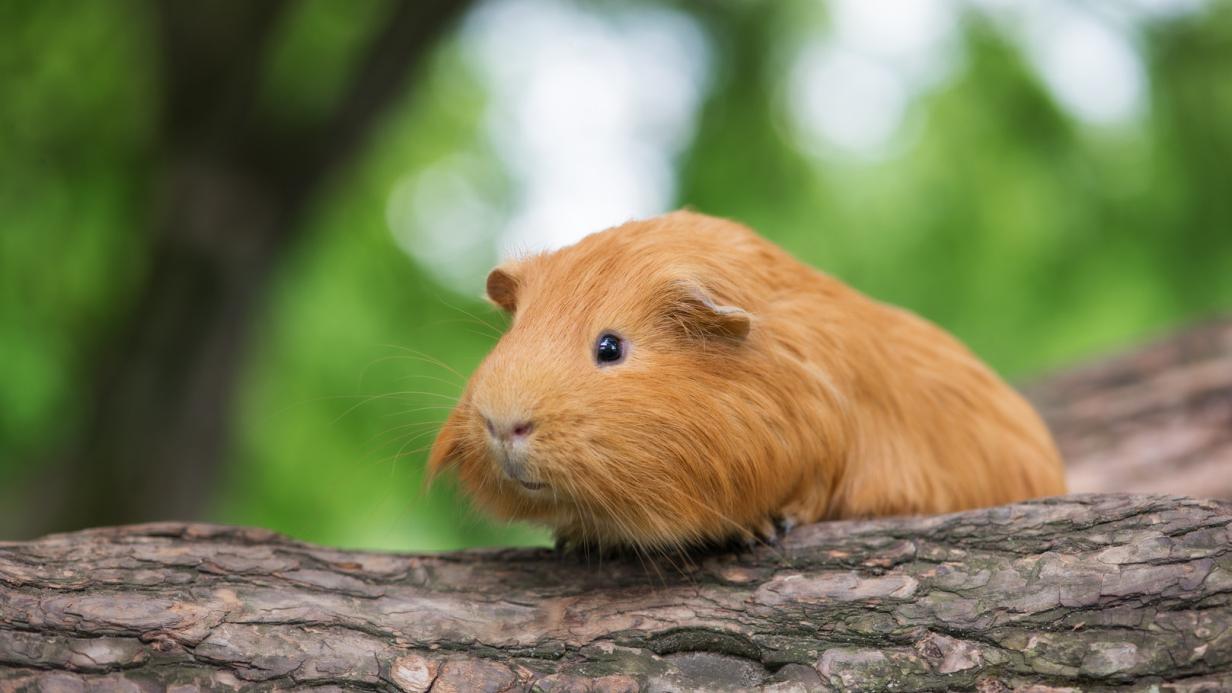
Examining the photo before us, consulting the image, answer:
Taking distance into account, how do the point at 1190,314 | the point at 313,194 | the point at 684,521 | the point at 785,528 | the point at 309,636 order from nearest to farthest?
1. the point at 309,636
2. the point at 684,521
3. the point at 785,528
4. the point at 313,194
5. the point at 1190,314

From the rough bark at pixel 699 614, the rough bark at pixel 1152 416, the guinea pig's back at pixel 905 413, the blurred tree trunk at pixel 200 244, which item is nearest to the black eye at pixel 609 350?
the guinea pig's back at pixel 905 413

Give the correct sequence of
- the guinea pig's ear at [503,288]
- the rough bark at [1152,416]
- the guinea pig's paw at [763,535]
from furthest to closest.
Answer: the rough bark at [1152,416] < the guinea pig's ear at [503,288] < the guinea pig's paw at [763,535]

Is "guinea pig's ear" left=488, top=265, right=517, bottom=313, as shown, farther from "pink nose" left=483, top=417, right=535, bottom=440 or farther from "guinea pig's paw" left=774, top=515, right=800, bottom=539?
"guinea pig's paw" left=774, top=515, right=800, bottom=539

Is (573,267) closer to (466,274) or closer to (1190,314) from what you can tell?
(466,274)

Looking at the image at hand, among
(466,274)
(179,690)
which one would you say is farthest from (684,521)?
(466,274)

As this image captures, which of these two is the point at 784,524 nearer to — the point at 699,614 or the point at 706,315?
the point at 699,614

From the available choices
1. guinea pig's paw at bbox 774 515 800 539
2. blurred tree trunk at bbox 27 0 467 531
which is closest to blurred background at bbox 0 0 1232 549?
blurred tree trunk at bbox 27 0 467 531

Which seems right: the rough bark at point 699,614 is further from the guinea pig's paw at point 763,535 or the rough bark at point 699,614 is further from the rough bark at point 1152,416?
the rough bark at point 1152,416
